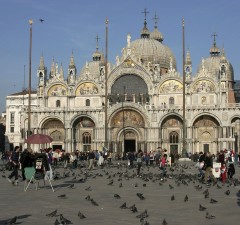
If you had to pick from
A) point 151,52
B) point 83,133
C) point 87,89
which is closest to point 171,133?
point 83,133

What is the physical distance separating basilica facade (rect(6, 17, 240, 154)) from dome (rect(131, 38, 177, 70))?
4131 millimetres

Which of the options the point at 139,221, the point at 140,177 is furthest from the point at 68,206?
the point at 140,177

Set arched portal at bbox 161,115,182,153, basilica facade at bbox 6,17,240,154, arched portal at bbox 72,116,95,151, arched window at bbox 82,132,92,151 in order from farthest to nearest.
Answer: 1. arched window at bbox 82,132,92,151
2. arched portal at bbox 72,116,95,151
3. arched portal at bbox 161,115,182,153
4. basilica facade at bbox 6,17,240,154

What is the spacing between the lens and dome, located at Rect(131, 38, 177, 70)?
259 feet

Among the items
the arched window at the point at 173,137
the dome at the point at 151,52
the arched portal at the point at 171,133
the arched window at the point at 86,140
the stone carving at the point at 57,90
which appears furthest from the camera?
the dome at the point at 151,52

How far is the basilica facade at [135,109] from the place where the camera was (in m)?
66.0

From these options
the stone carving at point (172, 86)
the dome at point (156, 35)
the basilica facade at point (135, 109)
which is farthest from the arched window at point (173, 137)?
the dome at point (156, 35)

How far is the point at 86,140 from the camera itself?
70938 mm

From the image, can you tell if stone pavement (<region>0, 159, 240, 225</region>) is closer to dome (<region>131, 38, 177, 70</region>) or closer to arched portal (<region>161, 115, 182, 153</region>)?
arched portal (<region>161, 115, 182, 153</region>)

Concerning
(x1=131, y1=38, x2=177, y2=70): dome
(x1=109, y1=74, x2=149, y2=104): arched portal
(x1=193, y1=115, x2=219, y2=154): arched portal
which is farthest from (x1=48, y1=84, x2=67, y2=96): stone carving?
(x1=193, y1=115, x2=219, y2=154): arched portal

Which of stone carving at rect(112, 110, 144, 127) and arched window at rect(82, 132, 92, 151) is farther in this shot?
arched window at rect(82, 132, 92, 151)

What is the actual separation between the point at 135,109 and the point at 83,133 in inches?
334

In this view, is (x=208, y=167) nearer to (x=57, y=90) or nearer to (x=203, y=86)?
(x=203, y=86)

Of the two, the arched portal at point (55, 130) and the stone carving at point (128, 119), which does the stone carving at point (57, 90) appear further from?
the stone carving at point (128, 119)
